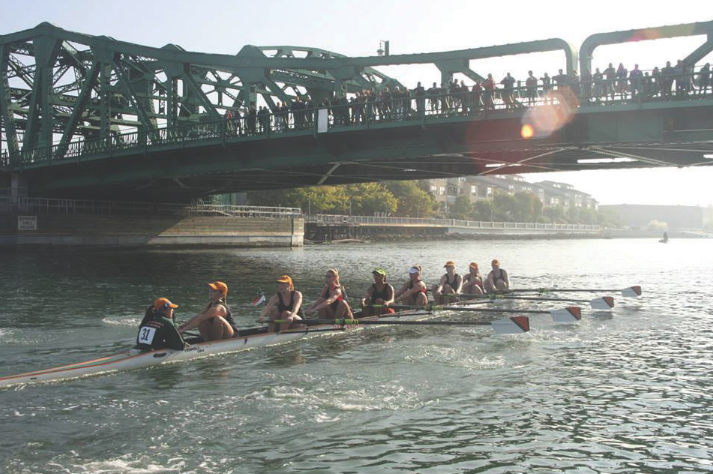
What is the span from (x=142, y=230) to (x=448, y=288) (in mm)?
48568

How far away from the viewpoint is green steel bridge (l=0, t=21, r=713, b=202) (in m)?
28.6

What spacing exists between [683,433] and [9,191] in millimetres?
60867

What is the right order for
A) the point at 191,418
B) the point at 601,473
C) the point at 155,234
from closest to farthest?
the point at 601,473 < the point at 191,418 < the point at 155,234

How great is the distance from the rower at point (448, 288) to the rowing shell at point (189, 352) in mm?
3947

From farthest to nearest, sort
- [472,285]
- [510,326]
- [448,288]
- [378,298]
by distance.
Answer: [472,285] → [448,288] → [378,298] → [510,326]

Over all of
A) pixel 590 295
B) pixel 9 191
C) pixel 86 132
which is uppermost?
pixel 86 132

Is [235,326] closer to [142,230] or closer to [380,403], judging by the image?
[380,403]

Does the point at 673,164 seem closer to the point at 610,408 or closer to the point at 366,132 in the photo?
the point at 366,132

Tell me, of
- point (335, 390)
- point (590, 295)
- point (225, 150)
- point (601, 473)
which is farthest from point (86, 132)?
point (601, 473)

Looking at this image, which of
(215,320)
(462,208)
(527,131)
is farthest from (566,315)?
(462,208)

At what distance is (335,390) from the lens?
1383 centimetres

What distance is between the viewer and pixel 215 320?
654 inches

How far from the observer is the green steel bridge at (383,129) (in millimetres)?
28625

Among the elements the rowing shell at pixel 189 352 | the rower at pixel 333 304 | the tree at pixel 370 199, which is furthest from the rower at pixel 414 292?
the tree at pixel 370 199
